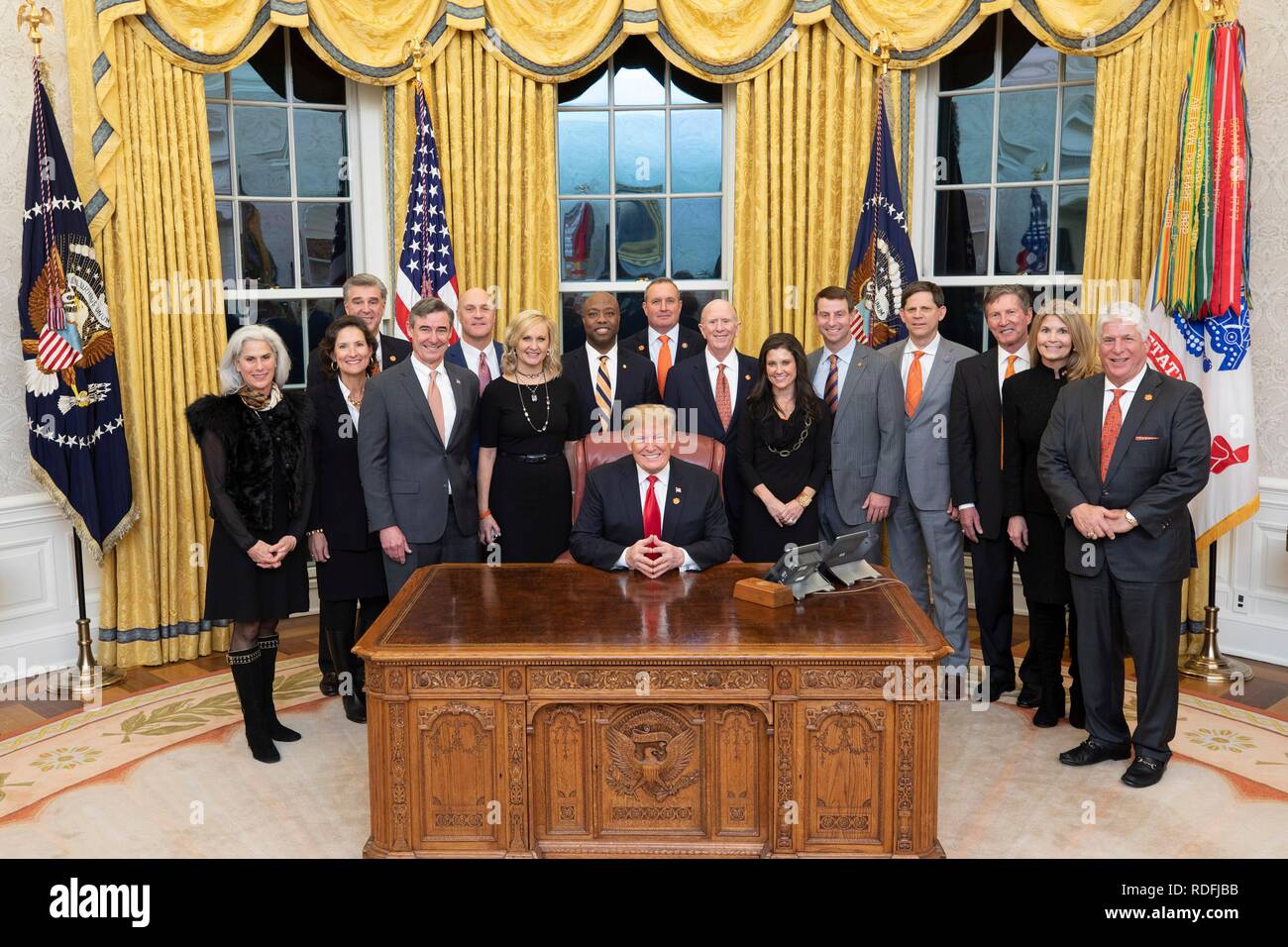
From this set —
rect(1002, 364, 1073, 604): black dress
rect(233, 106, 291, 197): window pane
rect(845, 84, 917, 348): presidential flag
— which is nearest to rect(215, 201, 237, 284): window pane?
rect(233, 106, 291, 197): window pane

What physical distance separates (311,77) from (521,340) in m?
2.69

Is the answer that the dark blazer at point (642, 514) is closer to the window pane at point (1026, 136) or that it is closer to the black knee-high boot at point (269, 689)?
the black knee-high boot at point (269, 689)

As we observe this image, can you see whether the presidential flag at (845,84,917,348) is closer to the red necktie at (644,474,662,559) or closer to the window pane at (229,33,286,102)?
the red necktie at (644,474,662,559)

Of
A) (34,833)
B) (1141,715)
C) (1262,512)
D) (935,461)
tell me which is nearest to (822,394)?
(935,461)

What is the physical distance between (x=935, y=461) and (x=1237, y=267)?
1.66m

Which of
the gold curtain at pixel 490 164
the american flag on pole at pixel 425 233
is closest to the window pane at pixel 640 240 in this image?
the gold curtain at pixel 490 164

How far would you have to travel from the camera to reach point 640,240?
Answer: 21.4ft

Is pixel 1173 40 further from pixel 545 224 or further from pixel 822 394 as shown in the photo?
pixel 545 224

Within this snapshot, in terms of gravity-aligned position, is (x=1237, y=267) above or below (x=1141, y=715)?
above

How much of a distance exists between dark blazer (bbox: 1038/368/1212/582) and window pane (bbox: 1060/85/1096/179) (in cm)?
241

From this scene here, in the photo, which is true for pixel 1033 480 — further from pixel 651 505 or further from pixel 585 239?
pixel 585 239

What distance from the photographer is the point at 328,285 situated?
644cm

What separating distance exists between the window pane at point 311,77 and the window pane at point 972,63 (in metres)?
3.36

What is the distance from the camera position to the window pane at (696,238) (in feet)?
21.3
